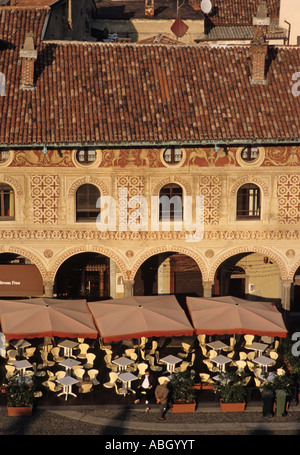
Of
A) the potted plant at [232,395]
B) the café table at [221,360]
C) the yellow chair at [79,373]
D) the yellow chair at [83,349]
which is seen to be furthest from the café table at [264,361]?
the yellow chair at [83,349]

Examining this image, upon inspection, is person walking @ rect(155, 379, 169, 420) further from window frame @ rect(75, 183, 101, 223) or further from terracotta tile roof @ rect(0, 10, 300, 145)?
Result: terracotta tile roof @ rect(0, 10, 300, 145)

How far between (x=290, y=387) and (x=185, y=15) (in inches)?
1409

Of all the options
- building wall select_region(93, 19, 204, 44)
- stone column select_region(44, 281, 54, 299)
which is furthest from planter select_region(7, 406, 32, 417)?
building wall select_region(93, 19, 204, 44)

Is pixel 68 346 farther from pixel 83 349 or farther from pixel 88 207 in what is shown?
pixel 88 207

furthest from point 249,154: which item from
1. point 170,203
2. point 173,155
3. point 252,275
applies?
point 252,275

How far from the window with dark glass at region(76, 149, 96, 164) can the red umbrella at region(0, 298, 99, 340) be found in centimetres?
596

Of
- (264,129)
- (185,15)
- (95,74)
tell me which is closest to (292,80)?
(264,129)

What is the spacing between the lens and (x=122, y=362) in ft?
101

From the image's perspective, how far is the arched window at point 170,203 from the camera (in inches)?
1345

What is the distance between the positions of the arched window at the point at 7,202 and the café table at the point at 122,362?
Result: 7656mm

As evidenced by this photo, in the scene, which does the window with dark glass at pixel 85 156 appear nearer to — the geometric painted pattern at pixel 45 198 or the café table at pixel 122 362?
the geometric painted pattern at pixel 45 198

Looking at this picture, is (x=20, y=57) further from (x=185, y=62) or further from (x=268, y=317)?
(x=268, y=317)

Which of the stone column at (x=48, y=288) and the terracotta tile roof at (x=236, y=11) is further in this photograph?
the terracotta tile roof at (x=236, y=11)
